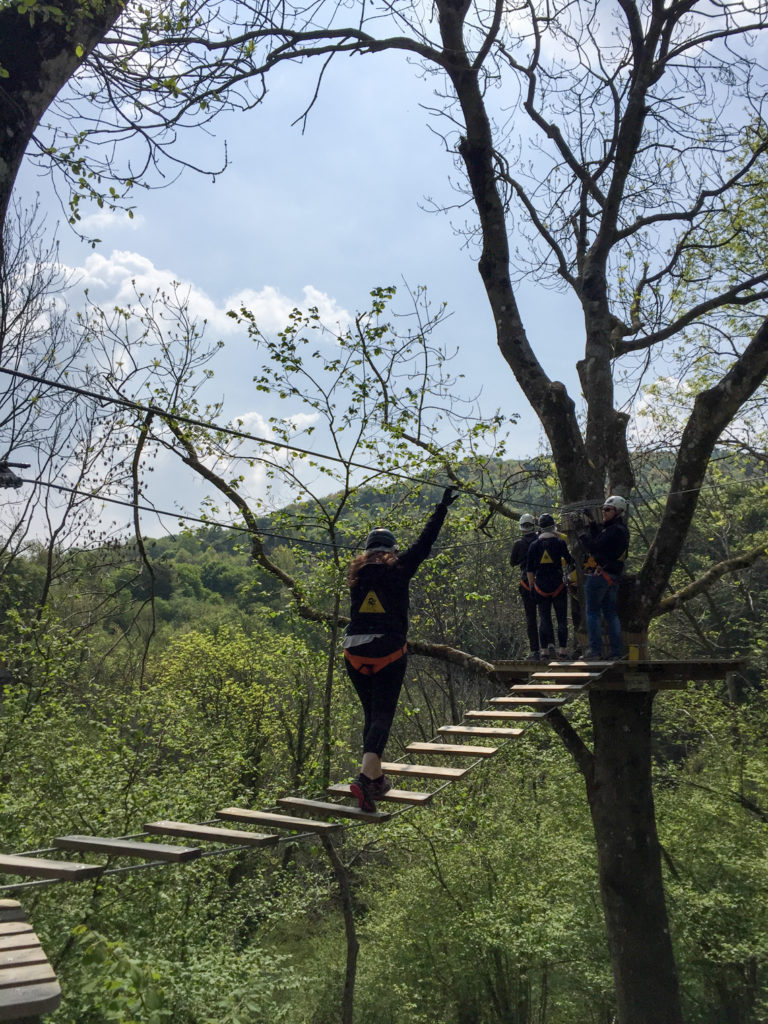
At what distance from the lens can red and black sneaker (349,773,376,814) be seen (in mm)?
3809

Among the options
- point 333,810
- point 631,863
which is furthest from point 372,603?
point 631,863

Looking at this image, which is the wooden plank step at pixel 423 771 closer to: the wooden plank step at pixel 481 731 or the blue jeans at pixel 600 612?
the wooden plank step at pixel 481 731

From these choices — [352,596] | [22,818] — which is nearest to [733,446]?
[352,596]

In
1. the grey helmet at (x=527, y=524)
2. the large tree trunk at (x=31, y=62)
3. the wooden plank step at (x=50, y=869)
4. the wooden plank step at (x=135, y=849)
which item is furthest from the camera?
the grey helmet at (x=527, y=524)

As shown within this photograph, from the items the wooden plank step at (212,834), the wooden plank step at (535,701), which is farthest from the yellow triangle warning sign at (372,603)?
the wooden plank step at (535,701)

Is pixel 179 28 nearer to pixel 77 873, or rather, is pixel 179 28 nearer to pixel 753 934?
pixel 77 873

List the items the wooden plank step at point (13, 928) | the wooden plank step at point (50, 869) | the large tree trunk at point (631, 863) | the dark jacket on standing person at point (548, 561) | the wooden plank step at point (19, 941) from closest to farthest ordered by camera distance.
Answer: the wooden plank step at point (19, 941)
the wooden plank step at point (13, 928)
the wooden plank step at point (50, 869)
the large tree trunk at point (631, 863)
the dark jacket on standing person at point (548, 561)

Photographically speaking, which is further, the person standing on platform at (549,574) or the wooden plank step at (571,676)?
the person standing on platform at (549,574)

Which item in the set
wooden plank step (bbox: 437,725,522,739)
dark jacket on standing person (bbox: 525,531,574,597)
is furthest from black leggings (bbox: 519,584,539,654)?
wooden plank step (bbox: 437,725,522,739)

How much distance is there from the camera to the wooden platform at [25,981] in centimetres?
202

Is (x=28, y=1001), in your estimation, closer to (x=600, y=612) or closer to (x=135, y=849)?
(x=135, y=849)

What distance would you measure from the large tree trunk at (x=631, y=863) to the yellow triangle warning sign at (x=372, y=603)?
358 centimetres

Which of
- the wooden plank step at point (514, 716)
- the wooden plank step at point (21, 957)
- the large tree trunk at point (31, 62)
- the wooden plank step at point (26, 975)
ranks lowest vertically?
the wooden plank step at point (21, 957)

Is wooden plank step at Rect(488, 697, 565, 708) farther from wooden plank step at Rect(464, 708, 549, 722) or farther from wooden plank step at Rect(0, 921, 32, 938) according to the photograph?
wooden plank step at Rect(0, 921, 32, 938)
